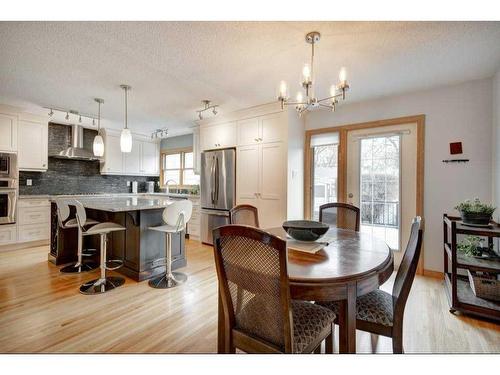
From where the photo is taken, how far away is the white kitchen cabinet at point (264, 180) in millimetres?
3621

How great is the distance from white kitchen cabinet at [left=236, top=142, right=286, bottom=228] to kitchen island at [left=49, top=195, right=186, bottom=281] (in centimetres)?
130

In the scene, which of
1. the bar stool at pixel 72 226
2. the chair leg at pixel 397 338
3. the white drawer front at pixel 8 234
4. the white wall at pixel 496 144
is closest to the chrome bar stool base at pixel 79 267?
the bar stool at pixel 72 226

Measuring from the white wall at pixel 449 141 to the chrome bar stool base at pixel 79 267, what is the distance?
4076mm

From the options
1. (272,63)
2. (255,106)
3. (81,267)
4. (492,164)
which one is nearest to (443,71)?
(492,164)

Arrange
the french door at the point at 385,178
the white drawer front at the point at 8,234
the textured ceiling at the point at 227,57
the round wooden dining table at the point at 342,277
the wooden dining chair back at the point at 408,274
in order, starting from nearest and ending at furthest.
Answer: the round wooden dining table at the point at 342,277 → the wooden dining chair back at the point at 408,274 → the textured ceiling at the point at 227,57 → the french door at the point at 385,178 → the white drawer front at the point at 8,234

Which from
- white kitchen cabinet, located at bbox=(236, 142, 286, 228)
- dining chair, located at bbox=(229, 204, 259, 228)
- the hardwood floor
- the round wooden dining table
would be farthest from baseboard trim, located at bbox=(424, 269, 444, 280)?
dining chair, located at bbox=(229, 204, 259, 228)

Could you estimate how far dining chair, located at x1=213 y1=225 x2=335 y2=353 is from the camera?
38.0 inches

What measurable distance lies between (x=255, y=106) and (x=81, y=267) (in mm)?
3271

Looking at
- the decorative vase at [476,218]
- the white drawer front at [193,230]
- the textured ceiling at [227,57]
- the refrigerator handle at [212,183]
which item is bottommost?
the white drawer front at [193,230]

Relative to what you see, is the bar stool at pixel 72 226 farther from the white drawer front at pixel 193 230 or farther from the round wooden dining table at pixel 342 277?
the round wooden dining table at pixel 342 277

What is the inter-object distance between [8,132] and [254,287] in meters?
5.03

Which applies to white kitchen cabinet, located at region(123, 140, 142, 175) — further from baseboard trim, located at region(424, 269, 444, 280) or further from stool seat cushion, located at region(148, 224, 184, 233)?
baseboard trim, located at region(424, 269, 444, 280)

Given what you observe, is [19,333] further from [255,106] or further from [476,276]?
[476,276]
